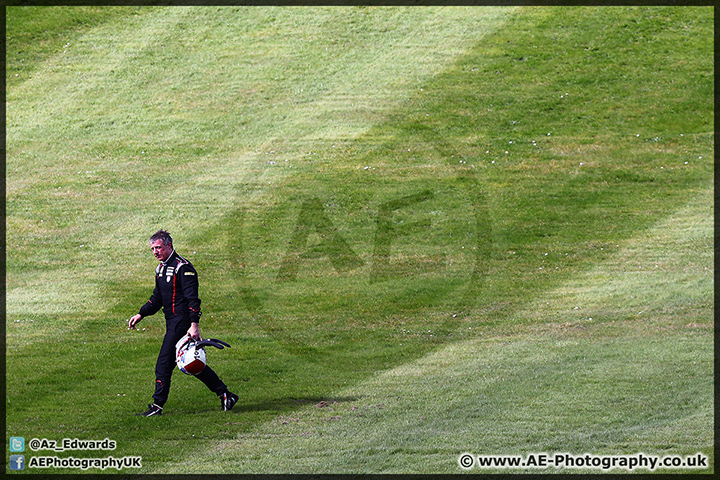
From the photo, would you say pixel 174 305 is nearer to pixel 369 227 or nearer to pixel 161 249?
pixel 161 249

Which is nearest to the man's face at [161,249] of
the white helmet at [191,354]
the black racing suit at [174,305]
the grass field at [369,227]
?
the black racing suit at [174,305]

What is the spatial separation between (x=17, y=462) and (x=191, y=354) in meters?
3.05

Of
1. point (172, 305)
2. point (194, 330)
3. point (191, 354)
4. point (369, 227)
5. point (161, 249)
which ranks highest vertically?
point (161, 249)

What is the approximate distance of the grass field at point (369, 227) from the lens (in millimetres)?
14133

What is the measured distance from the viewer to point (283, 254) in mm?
24328

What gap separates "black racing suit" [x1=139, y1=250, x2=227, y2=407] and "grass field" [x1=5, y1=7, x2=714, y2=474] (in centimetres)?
76

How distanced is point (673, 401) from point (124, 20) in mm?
29660

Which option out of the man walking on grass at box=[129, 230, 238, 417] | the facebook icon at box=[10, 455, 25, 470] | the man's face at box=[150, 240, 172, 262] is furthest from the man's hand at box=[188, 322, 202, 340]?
the facebook icon at box=[10, 455, 25, 470]

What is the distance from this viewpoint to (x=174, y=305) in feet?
45.8

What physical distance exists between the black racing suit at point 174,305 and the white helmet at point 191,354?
0.68 ft

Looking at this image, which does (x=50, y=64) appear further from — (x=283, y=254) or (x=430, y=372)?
(x=430, y=372)

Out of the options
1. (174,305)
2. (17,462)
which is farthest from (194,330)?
(17,462)

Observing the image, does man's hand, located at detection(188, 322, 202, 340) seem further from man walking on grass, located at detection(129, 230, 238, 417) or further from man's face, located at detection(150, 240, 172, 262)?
man's face, located at detection(150, 240, 172, 262)

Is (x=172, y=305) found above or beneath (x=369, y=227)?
above
